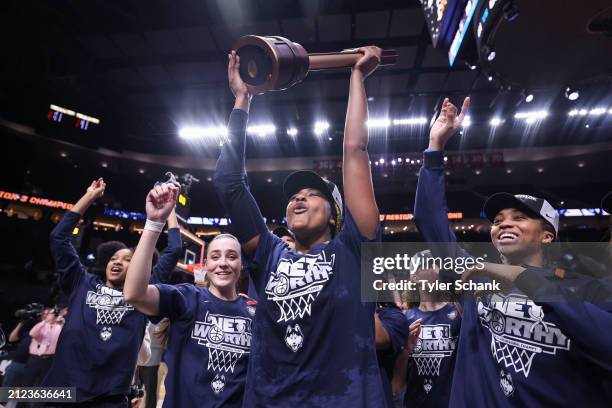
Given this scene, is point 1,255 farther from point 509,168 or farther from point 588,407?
point 509,168

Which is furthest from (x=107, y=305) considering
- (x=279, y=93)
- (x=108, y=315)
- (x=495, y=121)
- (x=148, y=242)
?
(x=495, y=121)

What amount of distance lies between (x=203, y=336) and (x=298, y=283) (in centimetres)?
120

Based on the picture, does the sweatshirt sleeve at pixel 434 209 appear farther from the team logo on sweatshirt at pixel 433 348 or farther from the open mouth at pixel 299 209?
the team logo on sweatshirt at pixel 433 348

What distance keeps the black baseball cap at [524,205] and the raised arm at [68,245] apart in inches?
117

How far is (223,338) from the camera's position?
2.22m

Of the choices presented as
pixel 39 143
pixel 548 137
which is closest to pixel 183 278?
pixel 39 143

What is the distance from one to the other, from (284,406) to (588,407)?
1190mm

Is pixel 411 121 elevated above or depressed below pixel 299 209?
above

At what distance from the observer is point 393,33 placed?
7.56 metres

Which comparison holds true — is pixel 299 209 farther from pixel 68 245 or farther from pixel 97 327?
pixel 68 245

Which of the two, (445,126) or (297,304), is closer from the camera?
(297,304)

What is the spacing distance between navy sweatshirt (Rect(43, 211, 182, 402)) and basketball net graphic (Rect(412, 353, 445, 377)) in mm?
2109

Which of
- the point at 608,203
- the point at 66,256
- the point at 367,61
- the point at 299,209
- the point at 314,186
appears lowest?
the point at 66,256

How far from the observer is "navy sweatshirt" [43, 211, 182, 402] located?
2566 millimetres
